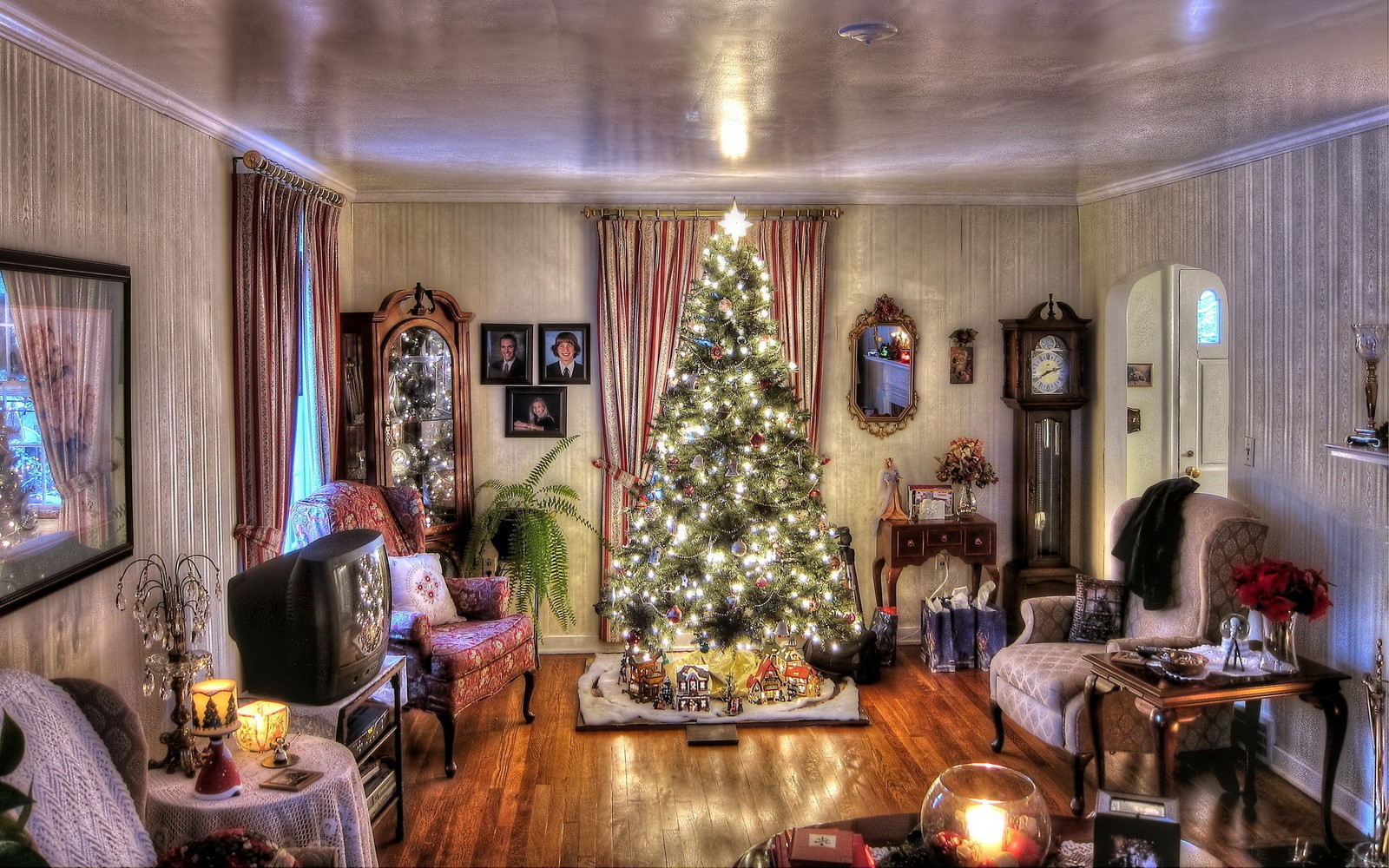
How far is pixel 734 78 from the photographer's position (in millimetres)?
3666

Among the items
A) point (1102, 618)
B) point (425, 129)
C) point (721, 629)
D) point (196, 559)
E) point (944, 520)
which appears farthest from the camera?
point (944, 520)

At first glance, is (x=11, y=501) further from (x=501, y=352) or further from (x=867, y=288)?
(x=867, y=288)

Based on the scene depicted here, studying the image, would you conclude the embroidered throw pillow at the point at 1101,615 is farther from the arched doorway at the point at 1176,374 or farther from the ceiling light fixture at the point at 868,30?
the ceiling light fixture at the point at 868,30

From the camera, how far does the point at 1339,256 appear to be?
176 inches

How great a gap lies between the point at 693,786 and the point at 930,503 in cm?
263

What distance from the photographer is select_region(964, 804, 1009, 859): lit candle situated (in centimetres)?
274

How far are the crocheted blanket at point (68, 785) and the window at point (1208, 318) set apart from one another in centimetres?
694

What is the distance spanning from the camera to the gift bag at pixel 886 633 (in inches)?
248

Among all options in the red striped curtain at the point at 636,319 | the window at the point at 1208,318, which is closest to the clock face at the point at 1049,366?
the window at the point at 1208,318

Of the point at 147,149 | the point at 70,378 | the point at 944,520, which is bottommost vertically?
the point at 944,520

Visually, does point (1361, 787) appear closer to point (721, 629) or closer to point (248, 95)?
point (721, 629)

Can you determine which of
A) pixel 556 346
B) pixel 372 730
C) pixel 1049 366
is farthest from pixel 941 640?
pixel 372 730

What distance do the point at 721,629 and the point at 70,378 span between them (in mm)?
3330

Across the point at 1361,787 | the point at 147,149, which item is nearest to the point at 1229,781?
the point at 1361,787
